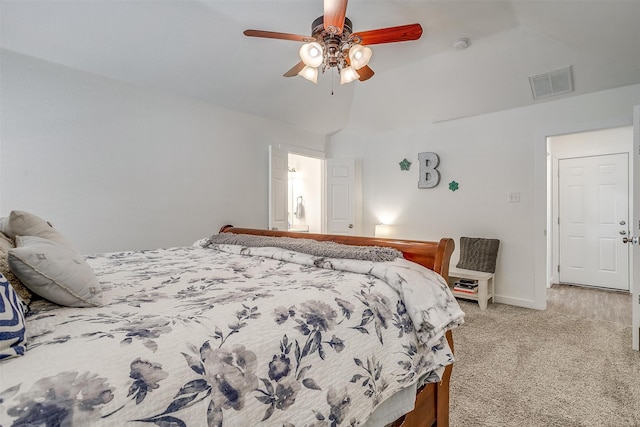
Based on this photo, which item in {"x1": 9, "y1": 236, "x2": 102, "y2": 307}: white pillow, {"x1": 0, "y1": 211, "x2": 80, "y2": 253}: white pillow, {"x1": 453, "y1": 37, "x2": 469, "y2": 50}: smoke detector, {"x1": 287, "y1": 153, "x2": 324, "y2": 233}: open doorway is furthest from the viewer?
{"x1": 287, "y1": 153, "x2": 324, "y2": 233}: open doorway

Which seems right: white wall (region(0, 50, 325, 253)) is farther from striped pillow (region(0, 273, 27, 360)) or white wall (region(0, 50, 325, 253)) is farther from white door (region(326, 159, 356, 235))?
striped pillow (region(0, 273, 27, 360))

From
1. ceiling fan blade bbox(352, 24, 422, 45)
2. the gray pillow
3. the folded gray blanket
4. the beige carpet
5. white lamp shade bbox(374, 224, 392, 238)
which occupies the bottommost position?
the beige carpet

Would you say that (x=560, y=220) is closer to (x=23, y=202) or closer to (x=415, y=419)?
(x=415, y=419)

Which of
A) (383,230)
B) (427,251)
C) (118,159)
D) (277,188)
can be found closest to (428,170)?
(383,230)

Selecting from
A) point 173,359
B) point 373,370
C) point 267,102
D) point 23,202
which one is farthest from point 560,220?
point 23,202

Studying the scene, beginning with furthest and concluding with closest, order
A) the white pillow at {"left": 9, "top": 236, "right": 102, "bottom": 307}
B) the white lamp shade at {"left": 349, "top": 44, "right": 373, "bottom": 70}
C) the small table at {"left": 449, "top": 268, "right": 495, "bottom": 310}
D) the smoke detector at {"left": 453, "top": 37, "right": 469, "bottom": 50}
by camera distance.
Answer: the small table at {"left": 449, "top": 268, "right": 495, "bottom": 310}
the smoke detector at {"left": 453, "top": 37, "right": 469, "bottom": 50}
the white lamp shade at {"left": 349, "top": 44, "right": 373, "bottom": 70}
the white pillow at {"left": 9, "top": 236, "right": 102, "bottom": 307}

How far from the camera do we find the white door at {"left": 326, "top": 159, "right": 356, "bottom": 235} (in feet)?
16.6

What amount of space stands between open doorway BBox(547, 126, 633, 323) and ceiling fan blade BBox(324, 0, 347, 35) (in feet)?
12.1

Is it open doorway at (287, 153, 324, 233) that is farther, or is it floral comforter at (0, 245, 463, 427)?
open doorway at (287, 153, 324, 233)

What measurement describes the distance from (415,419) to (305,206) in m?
4.85

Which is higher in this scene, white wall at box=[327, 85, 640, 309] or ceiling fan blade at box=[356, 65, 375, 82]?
ceiling fan blade at box=[356, 65, 375, 82]

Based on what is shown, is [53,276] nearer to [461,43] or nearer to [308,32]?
[308,32]

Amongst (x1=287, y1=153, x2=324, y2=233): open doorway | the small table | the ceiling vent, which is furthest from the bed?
(x1=287, y1=153, x2=324, y2=233): open doorway

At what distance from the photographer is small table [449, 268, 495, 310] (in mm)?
3557
